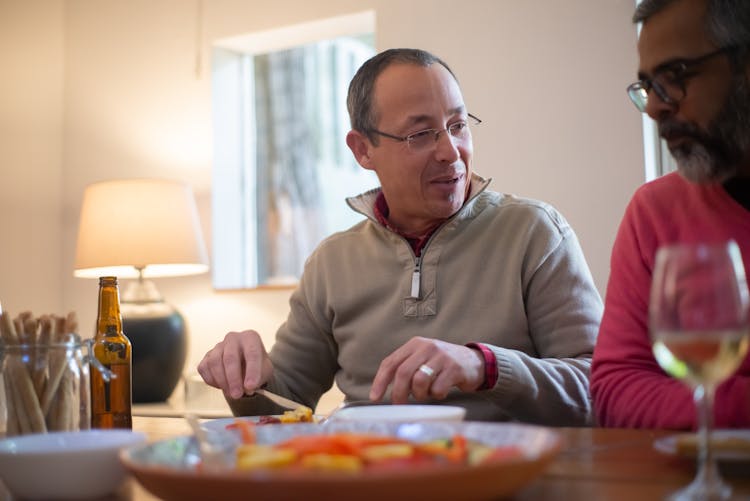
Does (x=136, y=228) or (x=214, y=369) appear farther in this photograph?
(x=136, y=228)

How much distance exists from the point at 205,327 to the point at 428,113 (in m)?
2.31

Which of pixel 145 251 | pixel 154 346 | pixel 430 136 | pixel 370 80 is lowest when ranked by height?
pixel 154 346

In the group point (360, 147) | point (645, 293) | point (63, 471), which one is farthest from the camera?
point (360, 147)

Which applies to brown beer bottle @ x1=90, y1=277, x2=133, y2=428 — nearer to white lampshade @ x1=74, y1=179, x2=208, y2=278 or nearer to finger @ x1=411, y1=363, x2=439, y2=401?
finger @ x1=411, y1=363, x2=439, y2=401

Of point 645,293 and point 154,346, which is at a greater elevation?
point 645,293

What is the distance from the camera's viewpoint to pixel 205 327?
12.8 feet

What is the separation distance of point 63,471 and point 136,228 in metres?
2.62

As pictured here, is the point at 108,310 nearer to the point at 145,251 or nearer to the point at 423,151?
the point at 423,151

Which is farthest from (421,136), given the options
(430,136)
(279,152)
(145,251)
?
(279,152)

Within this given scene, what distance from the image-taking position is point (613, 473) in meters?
0.82

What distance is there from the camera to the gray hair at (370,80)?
74.7 inches

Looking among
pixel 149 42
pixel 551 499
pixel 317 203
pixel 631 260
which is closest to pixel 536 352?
pixel 631 260

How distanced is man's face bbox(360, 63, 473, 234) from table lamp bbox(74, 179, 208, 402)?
5.37 ft

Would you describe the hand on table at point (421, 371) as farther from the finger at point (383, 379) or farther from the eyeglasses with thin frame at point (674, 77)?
the eyeglasses with thin frame at point (674, 77)
